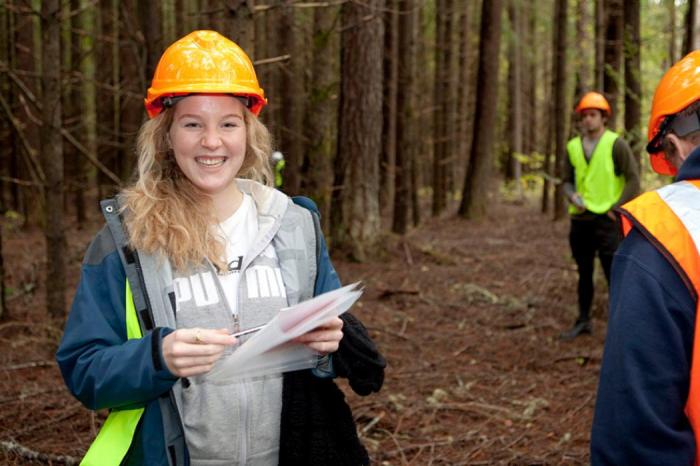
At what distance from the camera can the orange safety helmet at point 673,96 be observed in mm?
1991

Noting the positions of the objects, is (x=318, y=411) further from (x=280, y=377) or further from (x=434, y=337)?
(x=434, y=337)

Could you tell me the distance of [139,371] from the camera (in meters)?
1.92

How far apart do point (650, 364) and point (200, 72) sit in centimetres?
146

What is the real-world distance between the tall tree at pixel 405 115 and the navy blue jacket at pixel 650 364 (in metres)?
13.1

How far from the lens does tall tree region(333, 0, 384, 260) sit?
1128 cm

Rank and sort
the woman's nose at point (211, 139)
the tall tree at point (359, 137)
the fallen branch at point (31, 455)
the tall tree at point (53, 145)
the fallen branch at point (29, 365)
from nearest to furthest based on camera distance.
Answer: the woman's nose at point (211, 139)
the fallen branch at point (31, 455)
the fallen branch at point (29, 365)
the tall tree at point (53, 145)
the tall tree at point (359, 137)

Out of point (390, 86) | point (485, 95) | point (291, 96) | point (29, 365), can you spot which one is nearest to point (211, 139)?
point (29, 365)

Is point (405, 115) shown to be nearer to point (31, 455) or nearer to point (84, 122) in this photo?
point (84, 122)

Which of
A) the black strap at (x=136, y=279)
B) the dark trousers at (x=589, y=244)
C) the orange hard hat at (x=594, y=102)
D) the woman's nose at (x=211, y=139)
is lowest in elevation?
Result: the dark trousers at (x=589, y=244)

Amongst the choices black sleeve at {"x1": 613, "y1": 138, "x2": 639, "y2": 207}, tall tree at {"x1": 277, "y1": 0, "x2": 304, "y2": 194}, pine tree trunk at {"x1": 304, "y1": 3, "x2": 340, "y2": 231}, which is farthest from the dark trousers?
tall tree at {"x1": 277, "y1": 0, "x2": 304, "y2": 194}

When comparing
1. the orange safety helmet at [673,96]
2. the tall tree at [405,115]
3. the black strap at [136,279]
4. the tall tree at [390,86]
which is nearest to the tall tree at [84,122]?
the tall tree at [390,86]

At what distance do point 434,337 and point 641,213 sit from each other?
626 cm

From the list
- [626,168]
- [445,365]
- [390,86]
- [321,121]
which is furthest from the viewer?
[390,86]

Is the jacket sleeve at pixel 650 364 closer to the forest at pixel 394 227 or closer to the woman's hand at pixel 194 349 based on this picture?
the woman's hand at pixel 194 349
